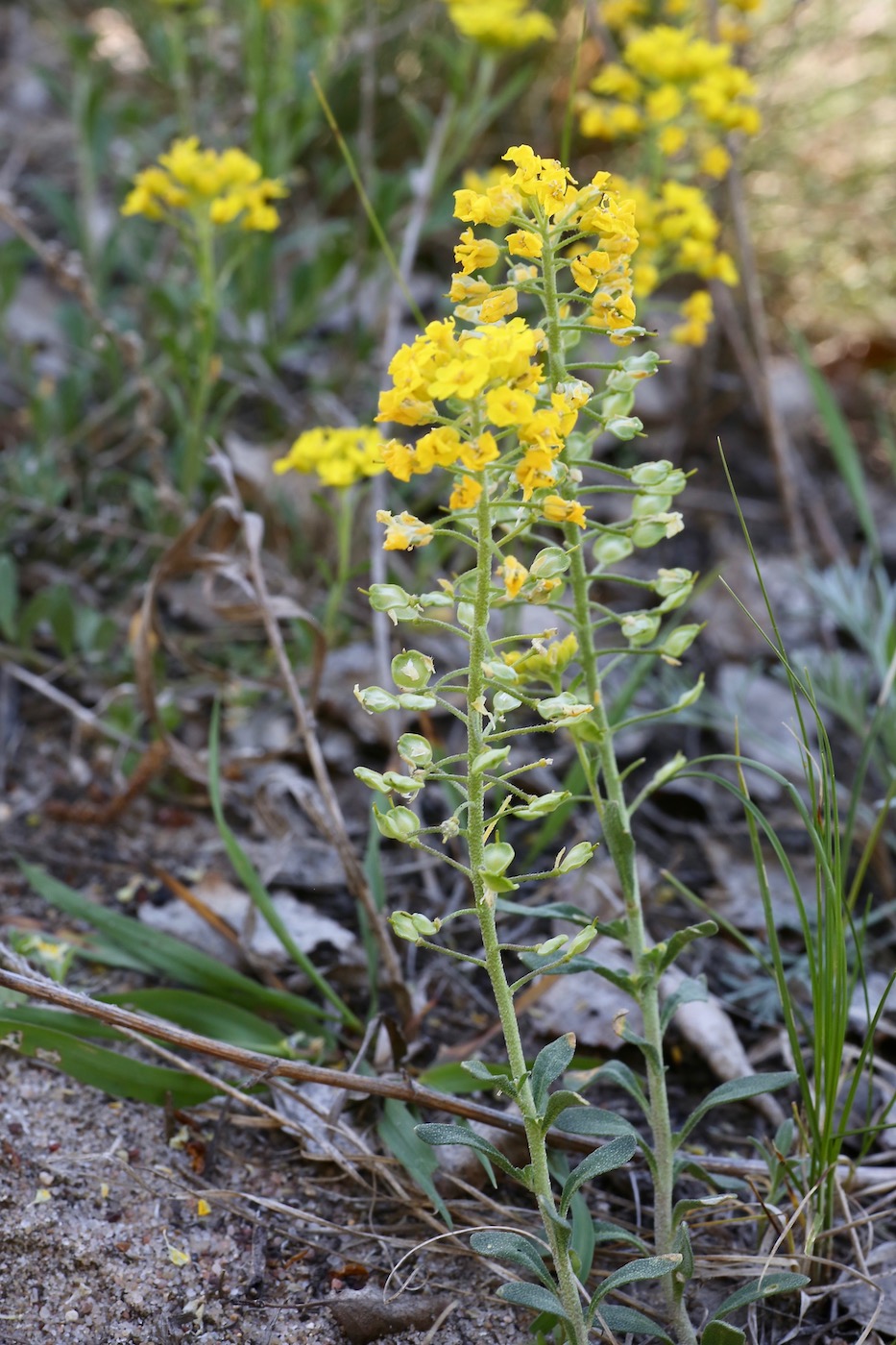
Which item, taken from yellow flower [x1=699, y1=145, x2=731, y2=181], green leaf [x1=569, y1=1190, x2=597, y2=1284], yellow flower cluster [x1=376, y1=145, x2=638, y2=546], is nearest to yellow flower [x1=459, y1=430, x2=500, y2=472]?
yellow flower cluster [x1=376, y1=145, x2=638, y2=546]

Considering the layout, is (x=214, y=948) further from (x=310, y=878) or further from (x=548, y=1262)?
(x=548, y=1262)

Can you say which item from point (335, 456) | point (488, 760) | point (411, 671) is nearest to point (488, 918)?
point (488, 760)

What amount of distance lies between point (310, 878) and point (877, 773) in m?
1.34

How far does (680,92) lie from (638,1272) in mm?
2733

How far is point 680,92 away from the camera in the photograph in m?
2.91

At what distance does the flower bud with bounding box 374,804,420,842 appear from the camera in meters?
1.31

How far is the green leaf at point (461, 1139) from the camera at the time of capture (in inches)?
51.8

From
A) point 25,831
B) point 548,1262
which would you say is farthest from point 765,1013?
point 25,831

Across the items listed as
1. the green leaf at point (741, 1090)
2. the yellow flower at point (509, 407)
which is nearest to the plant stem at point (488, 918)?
the yellow flower at point (509, 407)

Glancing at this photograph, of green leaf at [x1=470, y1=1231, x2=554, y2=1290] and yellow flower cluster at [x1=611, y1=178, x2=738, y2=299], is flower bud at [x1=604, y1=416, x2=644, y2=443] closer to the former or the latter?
green leaf at [x1=470, y1=1231, x2=554, y2=1290]

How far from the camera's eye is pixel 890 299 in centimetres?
411

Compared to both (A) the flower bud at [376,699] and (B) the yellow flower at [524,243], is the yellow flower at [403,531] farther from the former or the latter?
(B) the yellow flower at [524,243]

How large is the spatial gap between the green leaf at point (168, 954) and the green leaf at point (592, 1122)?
22.9 inches

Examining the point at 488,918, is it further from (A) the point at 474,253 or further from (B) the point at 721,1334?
(A) the point at 474,253
